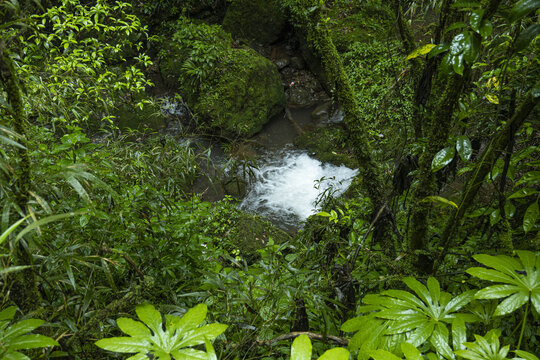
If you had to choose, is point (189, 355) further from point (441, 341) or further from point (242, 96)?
point (242, 96)

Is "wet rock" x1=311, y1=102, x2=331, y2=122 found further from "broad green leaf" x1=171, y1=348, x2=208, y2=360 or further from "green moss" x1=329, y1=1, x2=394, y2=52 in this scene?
"broad green leaf" x1=171, y1=348, x2=208, y2=360

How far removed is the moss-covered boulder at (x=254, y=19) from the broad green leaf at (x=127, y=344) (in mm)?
7965

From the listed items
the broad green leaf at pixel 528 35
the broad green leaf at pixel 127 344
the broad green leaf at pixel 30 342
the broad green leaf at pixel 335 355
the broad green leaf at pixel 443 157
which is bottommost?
the broad green leaf at pixel 30 342

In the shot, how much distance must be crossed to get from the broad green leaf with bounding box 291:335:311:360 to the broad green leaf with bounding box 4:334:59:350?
0.64 metres

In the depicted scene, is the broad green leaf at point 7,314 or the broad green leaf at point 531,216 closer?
the broad green leaf at point 7,314

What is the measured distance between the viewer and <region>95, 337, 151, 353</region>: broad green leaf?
2.68 ft

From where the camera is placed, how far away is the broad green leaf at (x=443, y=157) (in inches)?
45.1

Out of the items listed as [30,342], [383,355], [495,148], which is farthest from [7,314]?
[495,148]

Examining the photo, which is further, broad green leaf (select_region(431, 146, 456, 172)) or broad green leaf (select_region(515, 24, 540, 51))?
broad green leaf (select_region(431, 146, 456, 172))

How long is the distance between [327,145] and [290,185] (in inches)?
47.3

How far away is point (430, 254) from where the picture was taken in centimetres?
137

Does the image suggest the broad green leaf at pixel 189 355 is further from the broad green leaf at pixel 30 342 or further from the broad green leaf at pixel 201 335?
the broad green leaf at pixel 30 342

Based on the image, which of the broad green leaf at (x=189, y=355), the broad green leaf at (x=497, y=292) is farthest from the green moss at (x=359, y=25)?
the broad green leaf at (x=189, y=355)

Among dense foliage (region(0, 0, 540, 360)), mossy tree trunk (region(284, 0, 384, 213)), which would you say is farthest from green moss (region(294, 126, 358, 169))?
mossy tree trunk (region(284, 0, 384, 213))
